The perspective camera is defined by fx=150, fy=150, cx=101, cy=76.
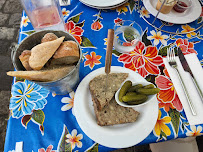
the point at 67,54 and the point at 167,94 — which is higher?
the point at 67,54

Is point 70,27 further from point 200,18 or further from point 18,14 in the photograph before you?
point 18,14

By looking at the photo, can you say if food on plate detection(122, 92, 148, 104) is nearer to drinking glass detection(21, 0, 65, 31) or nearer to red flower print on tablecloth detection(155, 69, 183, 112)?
red flower print on tablecloth detection(155, 69, 183, 112)

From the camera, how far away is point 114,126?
52 cm

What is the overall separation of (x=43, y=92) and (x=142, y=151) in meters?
0.74

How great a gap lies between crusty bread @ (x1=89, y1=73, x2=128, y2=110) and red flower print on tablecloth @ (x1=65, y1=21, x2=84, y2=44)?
27 centimetres

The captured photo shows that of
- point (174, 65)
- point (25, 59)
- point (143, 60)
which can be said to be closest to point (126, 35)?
point (143, 60)

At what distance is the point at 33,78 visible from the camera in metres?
0.43

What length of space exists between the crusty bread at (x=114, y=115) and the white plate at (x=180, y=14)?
483mm

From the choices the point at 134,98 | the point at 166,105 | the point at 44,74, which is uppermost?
the point at 44,74

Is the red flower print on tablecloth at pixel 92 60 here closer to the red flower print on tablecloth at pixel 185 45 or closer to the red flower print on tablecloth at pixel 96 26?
the red flower print on tablecloth at pixel 96 26

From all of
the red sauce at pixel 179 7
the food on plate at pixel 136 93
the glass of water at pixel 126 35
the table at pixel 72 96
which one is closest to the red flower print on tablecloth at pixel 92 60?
the table at pixel 72 96

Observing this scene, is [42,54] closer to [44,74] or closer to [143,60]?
[44,74]

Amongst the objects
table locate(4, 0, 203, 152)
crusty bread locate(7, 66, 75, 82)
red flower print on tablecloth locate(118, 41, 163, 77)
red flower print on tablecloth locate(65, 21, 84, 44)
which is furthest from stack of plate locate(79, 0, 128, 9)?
crusty bread locate(7, 66, 75, 82)

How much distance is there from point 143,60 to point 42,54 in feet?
1.38
